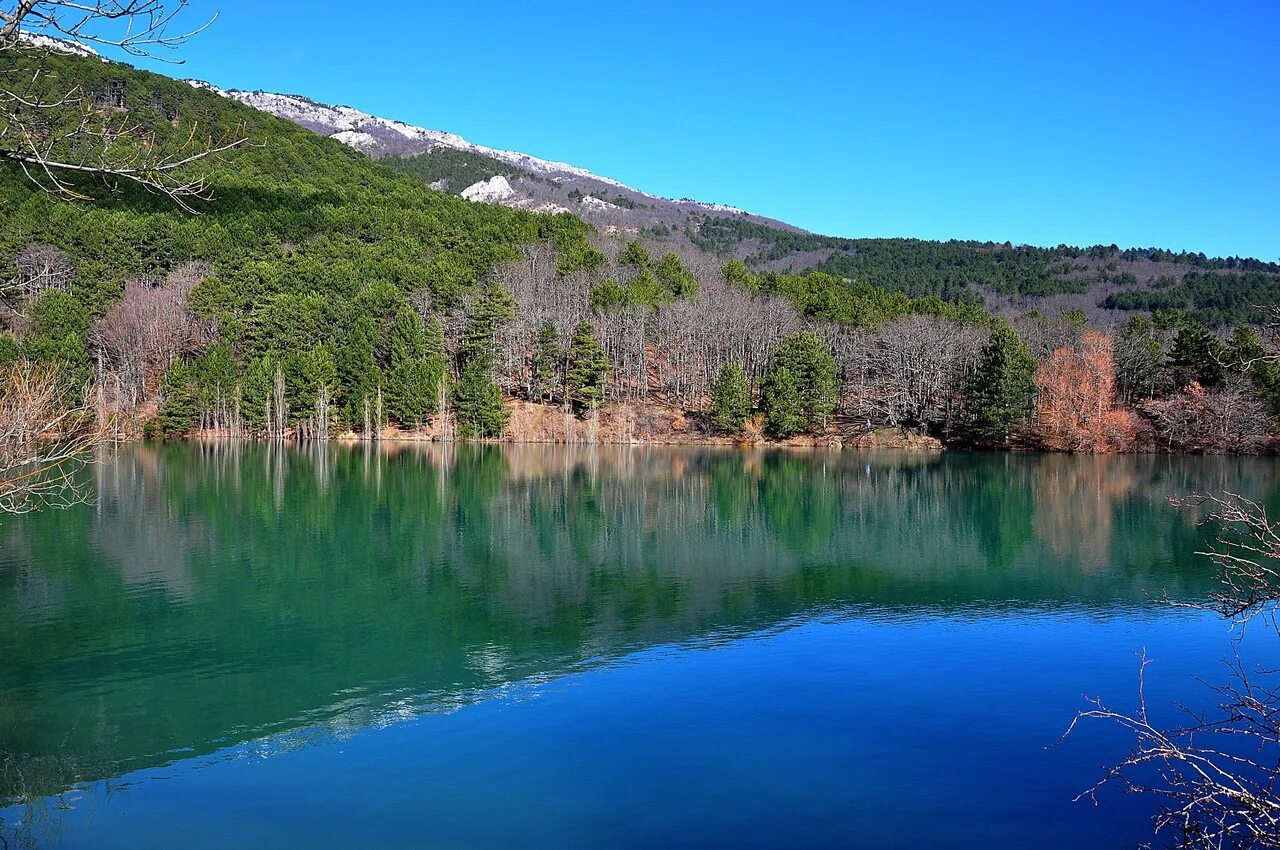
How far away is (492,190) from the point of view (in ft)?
581

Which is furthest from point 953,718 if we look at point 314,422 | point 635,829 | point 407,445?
point 314,422

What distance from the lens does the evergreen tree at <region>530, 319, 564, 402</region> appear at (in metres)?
73.5

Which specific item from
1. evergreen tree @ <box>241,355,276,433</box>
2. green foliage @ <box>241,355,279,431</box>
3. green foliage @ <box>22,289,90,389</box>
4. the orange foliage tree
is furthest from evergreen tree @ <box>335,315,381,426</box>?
the orange foliage tree

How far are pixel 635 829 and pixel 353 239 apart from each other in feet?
287

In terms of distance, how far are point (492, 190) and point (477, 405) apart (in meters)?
116

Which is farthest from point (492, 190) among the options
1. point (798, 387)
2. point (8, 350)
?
point (8, 350)

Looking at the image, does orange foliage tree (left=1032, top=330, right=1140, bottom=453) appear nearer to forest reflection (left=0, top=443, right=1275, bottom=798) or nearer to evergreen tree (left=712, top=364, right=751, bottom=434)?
evergreen tree (left=712, top=364, right=751, bottom=434)

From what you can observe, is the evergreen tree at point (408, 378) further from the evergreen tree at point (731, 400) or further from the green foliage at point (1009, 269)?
the green foliage at point (1009, 269)

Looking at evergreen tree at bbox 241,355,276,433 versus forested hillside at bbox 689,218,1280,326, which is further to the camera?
forested hillside at bbox 689,218,1280,326

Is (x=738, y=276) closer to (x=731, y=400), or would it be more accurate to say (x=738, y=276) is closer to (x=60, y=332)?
(x=731, y=400)

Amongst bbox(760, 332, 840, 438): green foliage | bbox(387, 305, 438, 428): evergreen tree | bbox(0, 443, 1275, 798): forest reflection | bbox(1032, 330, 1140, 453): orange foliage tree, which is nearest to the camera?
bbox(0, 443, 1275, 798): forest reflection

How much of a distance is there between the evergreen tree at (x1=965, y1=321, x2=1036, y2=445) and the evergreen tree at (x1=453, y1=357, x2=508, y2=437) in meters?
34.5

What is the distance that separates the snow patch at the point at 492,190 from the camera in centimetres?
17225

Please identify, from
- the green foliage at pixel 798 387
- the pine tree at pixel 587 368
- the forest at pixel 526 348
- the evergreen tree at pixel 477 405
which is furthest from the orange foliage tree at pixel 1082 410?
the evergreen tree at pixel 477 405
